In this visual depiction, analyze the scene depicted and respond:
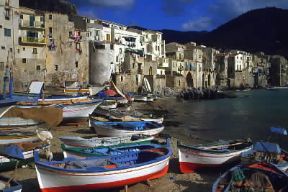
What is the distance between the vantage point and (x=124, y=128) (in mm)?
26391

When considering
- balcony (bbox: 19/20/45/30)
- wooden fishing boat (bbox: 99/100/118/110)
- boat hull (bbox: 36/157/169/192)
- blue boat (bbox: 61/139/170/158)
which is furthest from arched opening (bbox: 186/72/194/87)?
boat hull (bbox: 36/157/169/192)

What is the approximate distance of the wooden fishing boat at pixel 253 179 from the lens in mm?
14211

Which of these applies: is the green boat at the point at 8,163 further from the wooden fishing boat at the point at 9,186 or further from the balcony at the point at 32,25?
the balcony at the point at 32,25

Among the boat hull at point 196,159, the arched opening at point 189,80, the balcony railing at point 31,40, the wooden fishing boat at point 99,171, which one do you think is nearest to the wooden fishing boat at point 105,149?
the wooden fishing boat at point 99,171

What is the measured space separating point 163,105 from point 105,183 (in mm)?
46931

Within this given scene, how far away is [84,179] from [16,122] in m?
13.4

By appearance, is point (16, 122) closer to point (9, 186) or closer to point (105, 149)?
point (105, 149)

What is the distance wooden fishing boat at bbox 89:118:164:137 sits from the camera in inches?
983

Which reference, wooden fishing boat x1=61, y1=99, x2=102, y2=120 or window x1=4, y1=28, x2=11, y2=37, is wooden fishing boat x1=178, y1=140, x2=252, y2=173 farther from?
window x1=4, y1=28, x2=11, y2=37

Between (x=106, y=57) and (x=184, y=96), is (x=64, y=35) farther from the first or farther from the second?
(x=184, y=96)

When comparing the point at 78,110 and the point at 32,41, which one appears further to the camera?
the point at 32,41

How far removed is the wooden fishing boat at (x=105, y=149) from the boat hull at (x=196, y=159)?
50.9 inches

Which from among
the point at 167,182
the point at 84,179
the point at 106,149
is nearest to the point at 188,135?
the point at 106,149

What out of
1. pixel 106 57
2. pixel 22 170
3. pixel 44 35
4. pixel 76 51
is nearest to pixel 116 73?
pixel 106 57
